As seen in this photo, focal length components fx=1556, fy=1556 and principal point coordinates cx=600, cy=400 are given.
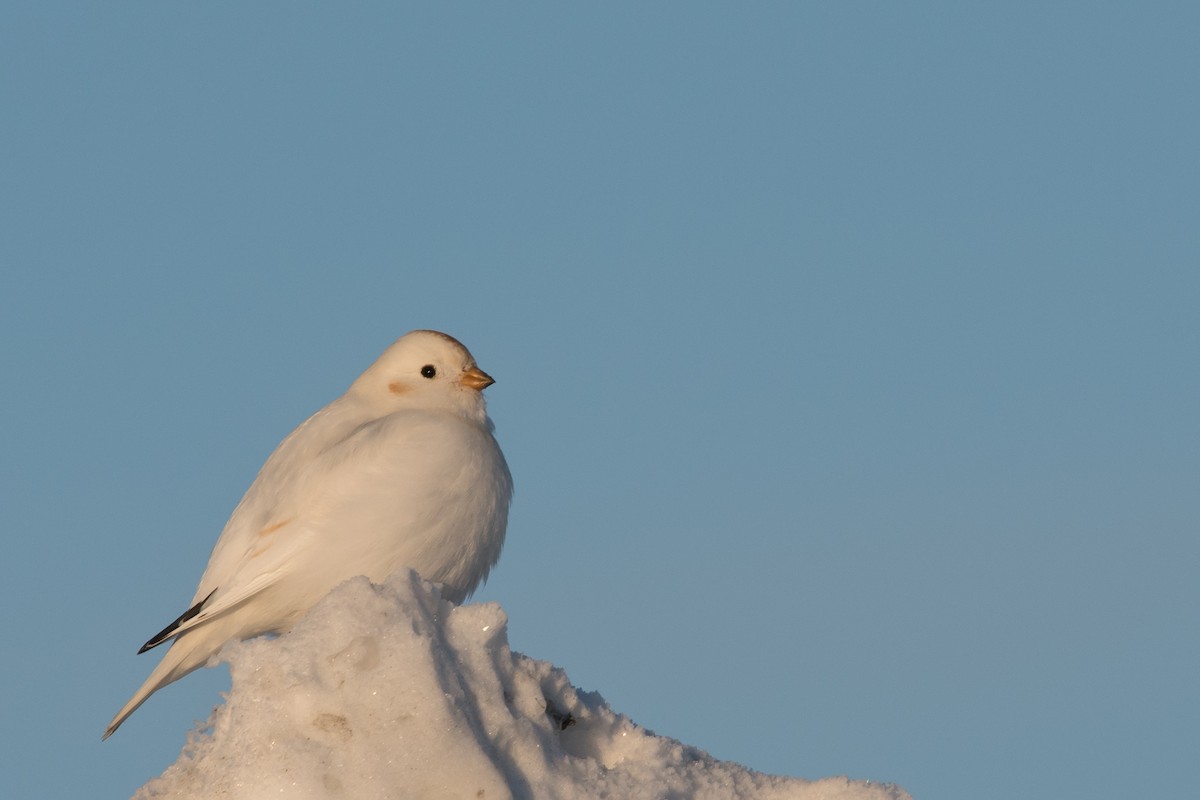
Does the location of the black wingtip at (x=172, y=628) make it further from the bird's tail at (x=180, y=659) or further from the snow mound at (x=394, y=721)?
the snow mound at (x=394, y=721)

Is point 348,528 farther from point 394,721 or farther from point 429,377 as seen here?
point 394,721

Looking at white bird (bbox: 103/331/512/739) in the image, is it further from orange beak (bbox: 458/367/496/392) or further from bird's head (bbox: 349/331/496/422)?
orange beak (bbox: 458/367/496/392)

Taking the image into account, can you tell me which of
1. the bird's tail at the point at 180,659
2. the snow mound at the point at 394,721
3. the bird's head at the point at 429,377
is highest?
the bird's head at the point at 429,377

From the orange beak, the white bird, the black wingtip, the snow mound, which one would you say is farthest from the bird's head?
the snow mound

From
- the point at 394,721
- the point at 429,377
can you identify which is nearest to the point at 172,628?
the point at 429,377

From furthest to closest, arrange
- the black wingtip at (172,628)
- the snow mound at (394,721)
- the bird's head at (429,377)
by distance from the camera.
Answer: the bird's head at (429,377)
the black wingtip at (172,628)
the snow mound at (394,721)

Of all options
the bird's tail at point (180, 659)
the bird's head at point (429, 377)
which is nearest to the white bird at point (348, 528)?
the bird's tail at point (180, 659)
